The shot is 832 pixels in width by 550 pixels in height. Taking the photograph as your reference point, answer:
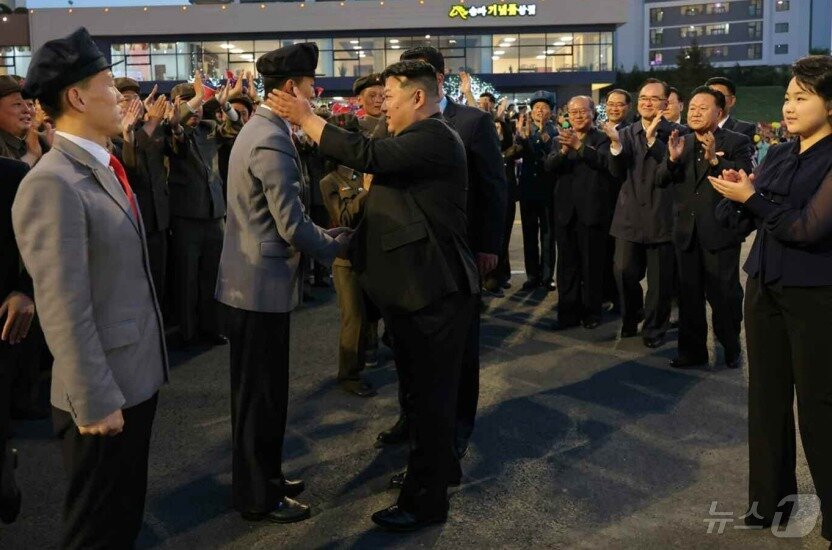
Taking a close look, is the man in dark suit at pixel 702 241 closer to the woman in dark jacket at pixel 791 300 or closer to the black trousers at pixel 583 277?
the black trousers at pixel 583 277

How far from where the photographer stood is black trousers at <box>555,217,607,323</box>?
8.10 m

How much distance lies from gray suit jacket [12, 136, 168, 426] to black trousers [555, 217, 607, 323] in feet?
19.3

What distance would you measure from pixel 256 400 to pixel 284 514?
576mm

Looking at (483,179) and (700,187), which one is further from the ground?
(483,179)

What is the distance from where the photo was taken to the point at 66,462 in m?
2.67

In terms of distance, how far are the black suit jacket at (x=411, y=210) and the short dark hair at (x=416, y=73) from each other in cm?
14

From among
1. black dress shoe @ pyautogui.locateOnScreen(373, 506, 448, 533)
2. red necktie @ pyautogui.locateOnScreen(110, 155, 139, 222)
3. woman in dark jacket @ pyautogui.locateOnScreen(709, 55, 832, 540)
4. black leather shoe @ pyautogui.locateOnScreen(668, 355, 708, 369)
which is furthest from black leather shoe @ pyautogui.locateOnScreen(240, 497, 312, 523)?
black leather shoe @ pyautogui.locateOnScreen(668, 355, 708, 369)

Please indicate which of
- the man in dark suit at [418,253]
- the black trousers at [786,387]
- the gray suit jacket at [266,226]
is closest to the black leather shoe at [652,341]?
the black trousers at [786,387]

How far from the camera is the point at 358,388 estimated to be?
612 cm

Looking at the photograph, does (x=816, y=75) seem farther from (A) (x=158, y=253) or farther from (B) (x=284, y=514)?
(A) (x=158, y=253)

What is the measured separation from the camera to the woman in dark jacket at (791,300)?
140 inches

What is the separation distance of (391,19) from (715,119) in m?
47.2

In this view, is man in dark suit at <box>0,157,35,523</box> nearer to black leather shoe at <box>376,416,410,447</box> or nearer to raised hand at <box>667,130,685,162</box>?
black leather shoe at <box>376,416,410,447</box>

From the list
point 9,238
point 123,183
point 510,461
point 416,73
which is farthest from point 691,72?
point 123,183
